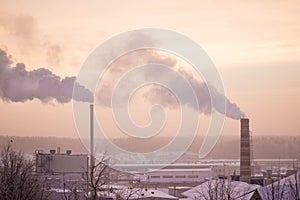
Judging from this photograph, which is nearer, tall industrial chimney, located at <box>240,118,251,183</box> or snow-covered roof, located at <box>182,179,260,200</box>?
snow-covered roof, located at <box>182,179,260,200</box>

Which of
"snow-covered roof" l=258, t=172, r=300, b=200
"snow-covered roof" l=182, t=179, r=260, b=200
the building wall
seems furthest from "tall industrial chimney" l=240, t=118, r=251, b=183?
the building wall

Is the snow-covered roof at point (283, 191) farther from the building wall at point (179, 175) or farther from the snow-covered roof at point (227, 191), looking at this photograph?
the building wall at point (179, 175)

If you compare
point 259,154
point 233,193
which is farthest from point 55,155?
point 259,154

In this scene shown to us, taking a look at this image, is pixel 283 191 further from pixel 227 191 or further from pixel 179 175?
pixel 179 175

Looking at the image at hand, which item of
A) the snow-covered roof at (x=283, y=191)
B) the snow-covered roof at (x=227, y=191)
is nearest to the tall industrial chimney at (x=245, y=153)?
the snow-covered roof at (x=227, y=191)

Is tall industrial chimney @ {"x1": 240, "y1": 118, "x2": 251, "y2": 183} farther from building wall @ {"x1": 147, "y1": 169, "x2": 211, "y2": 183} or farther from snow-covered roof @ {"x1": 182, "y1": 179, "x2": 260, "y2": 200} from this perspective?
building wall @ {"x1": 147, "y1": 169, "x2": 211, "y2": 183}

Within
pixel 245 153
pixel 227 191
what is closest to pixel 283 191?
pixel 227 191

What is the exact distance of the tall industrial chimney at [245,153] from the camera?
31266 mm

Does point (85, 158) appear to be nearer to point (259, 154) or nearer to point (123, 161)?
point (123, 161)

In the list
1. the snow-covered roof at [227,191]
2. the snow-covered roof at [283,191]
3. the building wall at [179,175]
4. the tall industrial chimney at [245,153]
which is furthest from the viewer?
the building wall at [179,175]

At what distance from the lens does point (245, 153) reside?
105 ft

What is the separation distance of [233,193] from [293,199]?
22.0 ft

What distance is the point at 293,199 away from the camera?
17.5 metres

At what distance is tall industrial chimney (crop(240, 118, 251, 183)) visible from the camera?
31.3 metres
